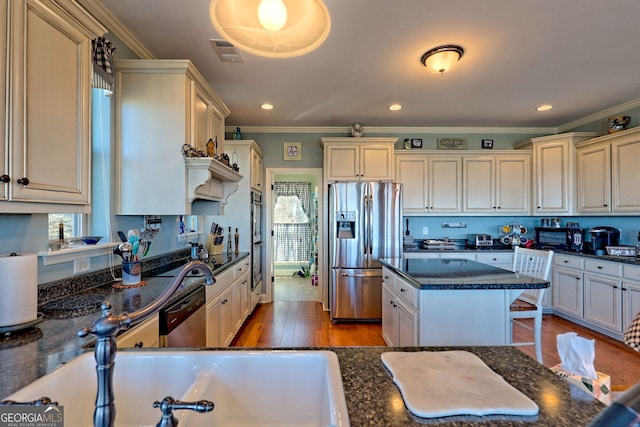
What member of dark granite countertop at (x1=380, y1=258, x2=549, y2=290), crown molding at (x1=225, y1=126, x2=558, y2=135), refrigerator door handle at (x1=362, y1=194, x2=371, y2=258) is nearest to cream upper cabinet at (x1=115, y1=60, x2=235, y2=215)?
dark granite countertop at (x1=380, y1=258, x2=549, y2=290)

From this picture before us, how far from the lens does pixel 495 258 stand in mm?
3996

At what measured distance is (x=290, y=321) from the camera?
3.77m

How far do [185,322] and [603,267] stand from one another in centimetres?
398

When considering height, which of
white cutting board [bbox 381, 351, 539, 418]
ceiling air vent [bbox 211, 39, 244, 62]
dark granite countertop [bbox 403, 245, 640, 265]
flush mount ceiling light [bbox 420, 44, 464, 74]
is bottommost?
dark granite countertop [bbox 403, 245, 640, 265]

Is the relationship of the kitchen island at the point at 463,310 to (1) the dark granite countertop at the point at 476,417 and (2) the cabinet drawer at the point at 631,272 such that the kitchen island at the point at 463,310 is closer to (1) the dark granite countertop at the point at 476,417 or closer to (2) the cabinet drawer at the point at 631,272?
(1) the dark granite countertop at the point at 476,417

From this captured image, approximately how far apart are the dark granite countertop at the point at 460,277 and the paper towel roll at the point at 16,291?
74.1 inches

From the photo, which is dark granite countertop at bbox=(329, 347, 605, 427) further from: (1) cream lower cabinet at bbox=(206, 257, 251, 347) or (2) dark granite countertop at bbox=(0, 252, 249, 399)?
(1) cream lower cabinet at bbox=(206, 257, 251, 347)

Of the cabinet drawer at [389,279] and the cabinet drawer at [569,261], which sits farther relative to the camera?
the cabinet drawer at [569,261]

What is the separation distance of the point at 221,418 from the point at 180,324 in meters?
1.00

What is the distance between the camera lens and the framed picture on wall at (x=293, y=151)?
4.50 meters

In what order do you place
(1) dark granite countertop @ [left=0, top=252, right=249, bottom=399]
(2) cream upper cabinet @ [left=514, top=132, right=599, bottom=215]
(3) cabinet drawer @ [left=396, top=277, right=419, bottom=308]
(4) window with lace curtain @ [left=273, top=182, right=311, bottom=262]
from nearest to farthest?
(1) dark granite countertop @ [left=0, top=252, right=249, bottom=399], (3) cabinet drawer @ [left=396, top=277, right=419, bottom=308], (2) cream upper cabinet @ [left=514, top=132, right=599, bottom=215], (4) window with lace curtain @ [left=273, top=182, right=311, bottom=262]

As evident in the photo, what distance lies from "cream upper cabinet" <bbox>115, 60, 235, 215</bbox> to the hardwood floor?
1.68m

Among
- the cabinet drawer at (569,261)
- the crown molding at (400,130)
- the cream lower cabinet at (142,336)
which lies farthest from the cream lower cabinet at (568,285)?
the cream lower cabinet at (142,336)

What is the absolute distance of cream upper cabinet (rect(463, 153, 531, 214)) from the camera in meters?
4.25
